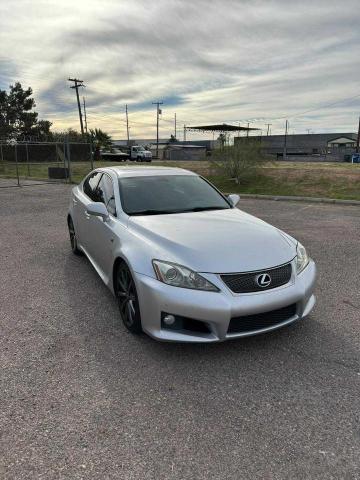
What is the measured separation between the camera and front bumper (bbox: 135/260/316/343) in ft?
9.45

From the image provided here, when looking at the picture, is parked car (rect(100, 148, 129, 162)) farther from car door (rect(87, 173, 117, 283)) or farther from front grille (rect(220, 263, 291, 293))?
front grille (rect(220, 263, 291, 293))

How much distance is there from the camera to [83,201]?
5312mm

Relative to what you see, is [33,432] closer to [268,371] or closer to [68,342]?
[68,342]

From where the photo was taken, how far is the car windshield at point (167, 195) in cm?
418

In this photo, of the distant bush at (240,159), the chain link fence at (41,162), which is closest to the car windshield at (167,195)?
the distant bush at (240,159)

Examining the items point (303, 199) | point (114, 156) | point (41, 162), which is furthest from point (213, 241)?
point (114, 156)

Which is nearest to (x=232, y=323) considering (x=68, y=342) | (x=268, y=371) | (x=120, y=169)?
(x=268, y=371)

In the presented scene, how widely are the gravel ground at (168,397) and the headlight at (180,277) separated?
25.4 inches

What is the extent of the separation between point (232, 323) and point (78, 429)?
128 cm

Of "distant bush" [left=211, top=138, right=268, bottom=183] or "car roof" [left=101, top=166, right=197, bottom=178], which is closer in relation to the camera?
"car roof" [left=101, top=166, right=197, bottom=178]

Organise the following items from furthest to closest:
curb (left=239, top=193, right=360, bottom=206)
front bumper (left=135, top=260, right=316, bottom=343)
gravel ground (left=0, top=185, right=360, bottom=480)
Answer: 1. curb (left=239, top=193, right=360, bottom=206)
2. front bumper (left=135, top=260, right=316, bottom=343)
3. gravel ground (left=0, top=185, right=360, bottom=480)

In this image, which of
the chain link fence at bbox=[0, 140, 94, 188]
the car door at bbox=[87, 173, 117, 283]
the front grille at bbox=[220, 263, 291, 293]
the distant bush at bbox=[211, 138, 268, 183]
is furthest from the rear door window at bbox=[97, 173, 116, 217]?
the chain link fence at bbox=[0, 140, 94, 188]

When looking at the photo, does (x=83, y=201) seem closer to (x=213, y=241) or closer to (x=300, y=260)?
(x=213, y=241)

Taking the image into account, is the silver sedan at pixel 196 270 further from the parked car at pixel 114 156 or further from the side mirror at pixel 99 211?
the parked car at pixel 114 156
